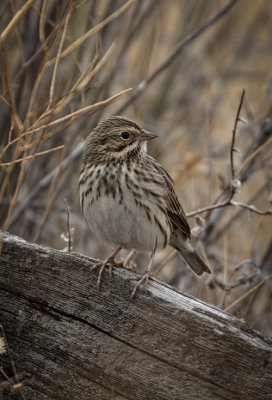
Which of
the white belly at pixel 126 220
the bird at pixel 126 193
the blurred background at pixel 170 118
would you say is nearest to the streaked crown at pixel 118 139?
the bird at pixel 126 193

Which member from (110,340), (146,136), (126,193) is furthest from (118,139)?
(110,340)

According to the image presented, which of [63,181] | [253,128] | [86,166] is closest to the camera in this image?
[86,166]

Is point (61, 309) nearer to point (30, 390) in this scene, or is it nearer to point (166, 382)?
point (30, 390)

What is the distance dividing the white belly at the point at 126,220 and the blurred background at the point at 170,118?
201 mm

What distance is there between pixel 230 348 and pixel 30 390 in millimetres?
866

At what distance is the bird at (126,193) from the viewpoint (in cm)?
385

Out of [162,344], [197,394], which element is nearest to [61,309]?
[162,344]

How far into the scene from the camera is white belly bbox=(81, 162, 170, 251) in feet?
12.6

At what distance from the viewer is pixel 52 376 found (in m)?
2.66

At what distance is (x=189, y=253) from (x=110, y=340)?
72.5 inches

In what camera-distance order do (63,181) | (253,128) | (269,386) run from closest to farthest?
(269,386)
(253,128)
(63,181)

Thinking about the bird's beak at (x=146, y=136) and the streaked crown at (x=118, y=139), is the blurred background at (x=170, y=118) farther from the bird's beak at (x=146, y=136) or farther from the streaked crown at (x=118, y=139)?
the bird's beak at (x=146, y=136)

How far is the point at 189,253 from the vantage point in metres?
4.41

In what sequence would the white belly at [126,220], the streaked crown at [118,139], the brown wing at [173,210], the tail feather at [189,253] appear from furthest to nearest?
the tail feather at [189,253], the brown wing at [173,210], the streaked crown at [118,139], the white belly at [126,220]
